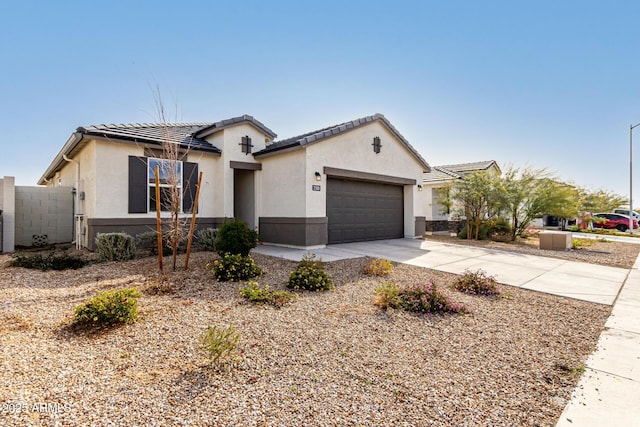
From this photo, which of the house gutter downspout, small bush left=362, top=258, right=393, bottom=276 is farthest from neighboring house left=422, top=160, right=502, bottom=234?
the house gutter downspout

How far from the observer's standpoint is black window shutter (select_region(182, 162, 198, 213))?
10.0 metres

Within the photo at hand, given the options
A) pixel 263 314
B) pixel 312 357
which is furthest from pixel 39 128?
pixel 312 357

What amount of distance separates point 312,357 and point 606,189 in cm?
2995

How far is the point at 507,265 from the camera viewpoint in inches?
332

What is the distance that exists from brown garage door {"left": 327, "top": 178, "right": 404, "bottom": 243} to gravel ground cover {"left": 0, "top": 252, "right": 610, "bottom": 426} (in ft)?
20.2

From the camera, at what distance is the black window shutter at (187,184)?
1002 cm

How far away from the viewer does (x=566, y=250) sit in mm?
11828

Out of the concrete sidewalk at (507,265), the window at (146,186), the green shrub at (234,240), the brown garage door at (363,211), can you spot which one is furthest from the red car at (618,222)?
the window at (146,186)

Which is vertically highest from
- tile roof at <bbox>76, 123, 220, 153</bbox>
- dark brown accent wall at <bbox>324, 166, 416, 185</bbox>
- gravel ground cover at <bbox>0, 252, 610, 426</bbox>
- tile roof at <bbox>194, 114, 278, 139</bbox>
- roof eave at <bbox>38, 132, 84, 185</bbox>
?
tile roof at <bbox>194, 114, 278, 139</bbox>

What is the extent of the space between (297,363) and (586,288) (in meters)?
6.52

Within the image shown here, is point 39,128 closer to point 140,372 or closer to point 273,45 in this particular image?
point 273,45

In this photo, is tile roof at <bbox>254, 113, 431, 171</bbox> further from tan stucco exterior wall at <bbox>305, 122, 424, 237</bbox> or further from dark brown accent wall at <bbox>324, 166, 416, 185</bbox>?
dark brown accent wall at <bbox>324, 166, 416, 185</bbox>

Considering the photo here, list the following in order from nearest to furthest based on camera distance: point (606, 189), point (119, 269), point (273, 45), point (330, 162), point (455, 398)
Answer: point (455, 398) → point (119, 269) → point (273, 45) → point (330, 162) → point (606, 189)

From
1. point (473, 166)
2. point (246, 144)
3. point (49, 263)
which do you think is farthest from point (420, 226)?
point (49, 263)
